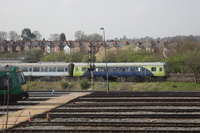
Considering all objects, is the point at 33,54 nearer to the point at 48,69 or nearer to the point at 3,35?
the point at 48,69

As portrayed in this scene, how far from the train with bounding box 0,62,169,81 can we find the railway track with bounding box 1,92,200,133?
50.5ft

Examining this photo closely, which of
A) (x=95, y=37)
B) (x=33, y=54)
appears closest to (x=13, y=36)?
(x=95, y=37)

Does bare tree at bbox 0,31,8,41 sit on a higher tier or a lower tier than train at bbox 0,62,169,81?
higher

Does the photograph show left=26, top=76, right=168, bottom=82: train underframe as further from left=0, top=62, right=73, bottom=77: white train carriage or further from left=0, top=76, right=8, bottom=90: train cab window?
left=0, top=76, right=8, bottom=90: train cab window

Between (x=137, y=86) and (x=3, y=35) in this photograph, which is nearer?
(x=137, y=86)

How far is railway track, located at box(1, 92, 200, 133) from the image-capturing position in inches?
426

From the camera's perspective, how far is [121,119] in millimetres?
12453

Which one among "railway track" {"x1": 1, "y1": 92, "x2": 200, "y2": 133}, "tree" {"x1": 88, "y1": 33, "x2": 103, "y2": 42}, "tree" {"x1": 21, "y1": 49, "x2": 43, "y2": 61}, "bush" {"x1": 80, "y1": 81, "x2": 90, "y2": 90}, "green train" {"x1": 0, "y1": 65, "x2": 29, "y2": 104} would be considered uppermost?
"tree" {"x1": 88, "y1": 33, "x2": 103, "y2": 42}

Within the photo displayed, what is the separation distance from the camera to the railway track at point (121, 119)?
10.8 metres

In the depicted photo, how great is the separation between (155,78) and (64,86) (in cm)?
1119

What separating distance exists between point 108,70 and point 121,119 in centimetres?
2204

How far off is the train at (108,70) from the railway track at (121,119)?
50.5ft

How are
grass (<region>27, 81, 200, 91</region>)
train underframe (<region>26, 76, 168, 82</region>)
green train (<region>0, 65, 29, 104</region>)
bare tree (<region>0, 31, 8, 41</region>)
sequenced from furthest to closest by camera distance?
bare tree (<region>0, 31, 8, 41</region>)
train underframe (<region>26, 76, 168, 82</region>)
grass (<region>27, 81, 200, 91</region>)
green train (<region>0, 65, 29, 104</region>)

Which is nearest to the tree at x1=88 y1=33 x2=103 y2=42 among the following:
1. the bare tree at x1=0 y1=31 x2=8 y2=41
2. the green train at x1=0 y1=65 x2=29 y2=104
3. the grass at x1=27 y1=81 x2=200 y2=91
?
the bare tree at x1=0 y1=31 x2=8 y2=41
